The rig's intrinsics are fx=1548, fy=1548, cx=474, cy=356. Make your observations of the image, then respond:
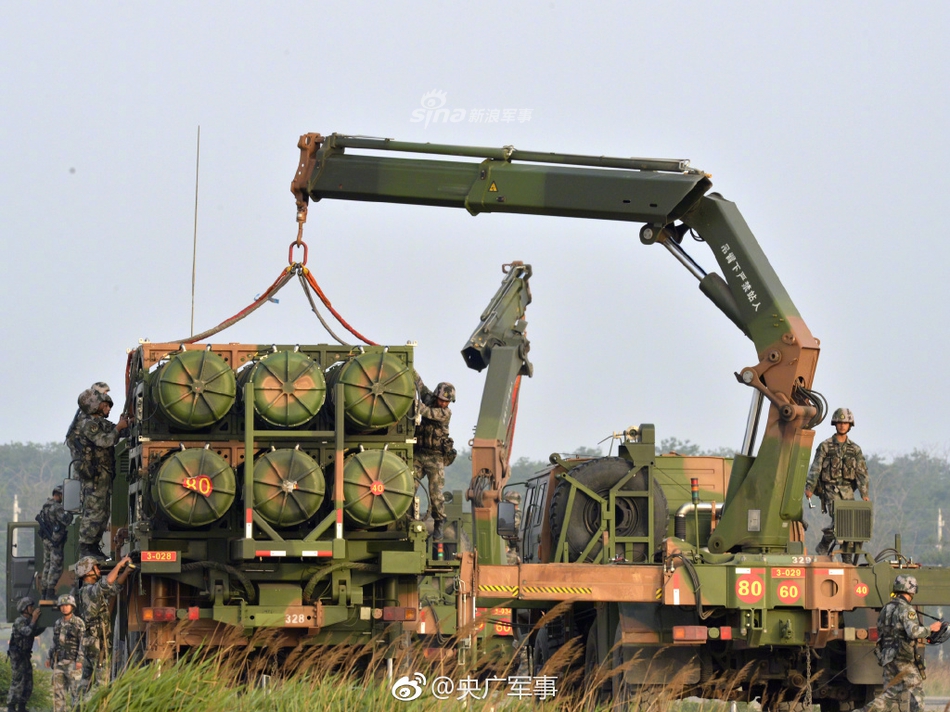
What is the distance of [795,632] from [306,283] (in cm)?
589

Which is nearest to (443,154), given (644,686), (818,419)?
(818,419)

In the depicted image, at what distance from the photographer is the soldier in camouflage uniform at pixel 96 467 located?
1581 centimetres

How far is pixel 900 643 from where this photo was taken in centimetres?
1382

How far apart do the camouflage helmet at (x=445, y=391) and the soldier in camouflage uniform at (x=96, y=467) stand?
3223mm

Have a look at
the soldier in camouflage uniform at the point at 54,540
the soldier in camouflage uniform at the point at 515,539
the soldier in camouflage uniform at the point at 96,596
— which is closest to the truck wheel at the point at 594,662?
the soldier in camouflage uniform at the point at 515,539

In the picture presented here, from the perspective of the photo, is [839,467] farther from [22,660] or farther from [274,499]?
[22,660]

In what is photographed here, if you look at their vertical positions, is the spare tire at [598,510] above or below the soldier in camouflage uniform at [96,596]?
above

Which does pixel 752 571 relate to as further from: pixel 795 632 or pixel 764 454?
pixel 764 454

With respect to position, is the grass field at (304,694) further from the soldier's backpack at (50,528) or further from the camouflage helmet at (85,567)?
the soldier's backpack at (50,528)

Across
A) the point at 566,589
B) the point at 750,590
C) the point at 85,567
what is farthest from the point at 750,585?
the point at 85,567

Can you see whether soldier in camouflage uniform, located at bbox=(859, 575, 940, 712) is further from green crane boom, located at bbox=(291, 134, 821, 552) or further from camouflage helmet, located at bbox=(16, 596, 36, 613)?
camouflage helmet, located at bbox=(16, 596, 36, 613)

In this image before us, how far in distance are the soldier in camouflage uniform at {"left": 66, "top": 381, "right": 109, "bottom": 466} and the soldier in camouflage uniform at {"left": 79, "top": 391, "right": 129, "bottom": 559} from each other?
31mm

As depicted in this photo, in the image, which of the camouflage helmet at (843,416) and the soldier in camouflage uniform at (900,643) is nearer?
the soldier in camouflage uniform at (900,643)

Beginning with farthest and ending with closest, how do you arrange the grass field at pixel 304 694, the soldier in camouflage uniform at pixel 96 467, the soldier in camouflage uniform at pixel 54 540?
the soldier in camouflage uniform at pixel 54 540
the soldier in camouflage uniform at pixel 96 467
the grass field at pixel 304 694
